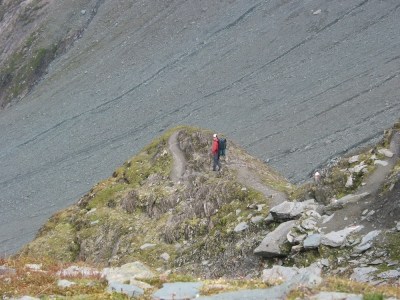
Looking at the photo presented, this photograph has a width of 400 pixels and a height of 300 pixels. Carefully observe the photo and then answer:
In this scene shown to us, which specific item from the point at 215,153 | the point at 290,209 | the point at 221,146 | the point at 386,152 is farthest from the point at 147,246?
the point at 386,152

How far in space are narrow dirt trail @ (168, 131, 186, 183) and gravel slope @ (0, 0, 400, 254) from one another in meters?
16.6

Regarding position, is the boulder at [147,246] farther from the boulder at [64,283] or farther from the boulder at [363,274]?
the boulder at [64,283]

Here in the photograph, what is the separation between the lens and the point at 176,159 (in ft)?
98.2

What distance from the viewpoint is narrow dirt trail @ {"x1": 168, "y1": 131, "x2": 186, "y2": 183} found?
2855 cm

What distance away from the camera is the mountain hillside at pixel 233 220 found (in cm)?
1741

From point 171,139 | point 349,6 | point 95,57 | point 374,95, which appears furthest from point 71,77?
point 171,139

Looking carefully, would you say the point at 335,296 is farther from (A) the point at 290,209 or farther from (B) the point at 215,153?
(B) the point at 215,153

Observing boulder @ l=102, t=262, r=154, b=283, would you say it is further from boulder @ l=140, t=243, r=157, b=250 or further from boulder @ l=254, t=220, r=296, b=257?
boulder @ l=140, t=243, r=157, b=250

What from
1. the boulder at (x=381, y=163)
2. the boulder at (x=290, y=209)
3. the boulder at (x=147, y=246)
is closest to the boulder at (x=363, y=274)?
the boulder at (x=290, y=209)

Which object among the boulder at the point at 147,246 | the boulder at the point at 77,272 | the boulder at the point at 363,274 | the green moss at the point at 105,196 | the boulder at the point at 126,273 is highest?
the boulder at the point at 77,272

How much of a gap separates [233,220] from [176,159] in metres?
7.46

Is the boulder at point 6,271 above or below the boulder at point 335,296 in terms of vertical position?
above

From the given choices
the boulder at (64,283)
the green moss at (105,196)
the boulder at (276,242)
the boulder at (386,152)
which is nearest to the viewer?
the boulder at (64,283)

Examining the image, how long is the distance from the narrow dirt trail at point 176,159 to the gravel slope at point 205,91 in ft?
54.4
